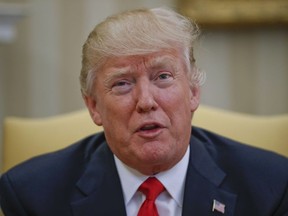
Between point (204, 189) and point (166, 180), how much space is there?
0.13m

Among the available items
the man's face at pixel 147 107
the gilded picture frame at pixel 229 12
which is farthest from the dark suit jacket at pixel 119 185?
the gilded picture frame at pixel 229 12

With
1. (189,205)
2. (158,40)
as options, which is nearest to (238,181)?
(189,205)

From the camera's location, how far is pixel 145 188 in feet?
5.65

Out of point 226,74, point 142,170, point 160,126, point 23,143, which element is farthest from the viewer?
point 226,74

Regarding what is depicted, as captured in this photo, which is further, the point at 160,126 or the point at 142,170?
the point at 142,170

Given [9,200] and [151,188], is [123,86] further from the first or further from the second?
[9,200]

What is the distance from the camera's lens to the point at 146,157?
1.61 metres

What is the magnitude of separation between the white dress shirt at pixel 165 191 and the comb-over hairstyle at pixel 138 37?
318mm

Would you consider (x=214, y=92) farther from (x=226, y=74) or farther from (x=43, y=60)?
(x=43, y=60)

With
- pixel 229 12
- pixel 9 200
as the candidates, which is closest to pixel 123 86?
pixel 9 200

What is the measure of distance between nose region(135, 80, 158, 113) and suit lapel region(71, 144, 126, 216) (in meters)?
0.31

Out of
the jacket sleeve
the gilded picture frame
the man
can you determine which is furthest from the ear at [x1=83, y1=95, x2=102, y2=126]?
the gilded picture frame

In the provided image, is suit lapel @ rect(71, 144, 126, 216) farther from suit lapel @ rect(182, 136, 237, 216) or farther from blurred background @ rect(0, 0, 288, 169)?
blurred background @ rect(0, 0, 288, 169)

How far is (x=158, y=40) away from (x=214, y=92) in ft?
5.24
